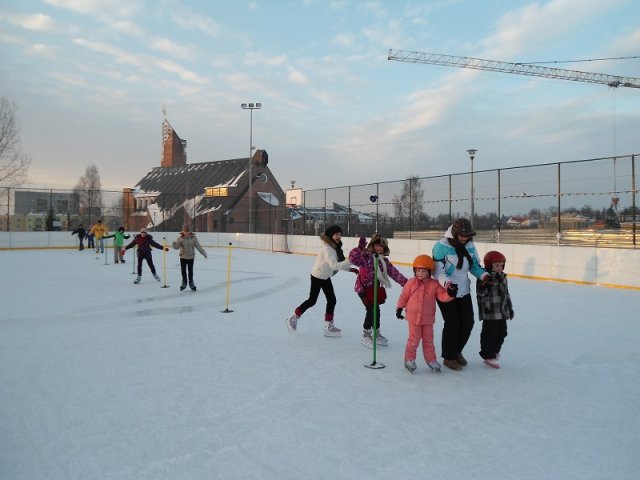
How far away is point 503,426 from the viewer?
3.54 m

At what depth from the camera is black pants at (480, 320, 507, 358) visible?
498 cm

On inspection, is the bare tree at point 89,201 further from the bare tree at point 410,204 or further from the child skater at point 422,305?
the child skater at point 422,305

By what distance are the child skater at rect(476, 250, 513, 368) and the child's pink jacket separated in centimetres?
51

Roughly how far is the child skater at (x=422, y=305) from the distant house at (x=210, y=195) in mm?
34534

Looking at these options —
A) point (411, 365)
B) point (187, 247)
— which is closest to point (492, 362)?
point (411, 365)

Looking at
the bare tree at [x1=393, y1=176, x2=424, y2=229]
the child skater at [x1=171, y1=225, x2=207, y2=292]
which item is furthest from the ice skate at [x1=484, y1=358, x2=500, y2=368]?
the bare tree at [x1=393, y1=176, x2=424, y2=229]

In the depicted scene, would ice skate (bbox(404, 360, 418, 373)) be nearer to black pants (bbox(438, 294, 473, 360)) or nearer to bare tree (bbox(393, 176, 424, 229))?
black pants (bbox(438, 294, 473, 360))

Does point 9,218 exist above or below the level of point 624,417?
above

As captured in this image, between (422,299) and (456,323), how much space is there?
51 centimetres

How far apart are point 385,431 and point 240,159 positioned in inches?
2050

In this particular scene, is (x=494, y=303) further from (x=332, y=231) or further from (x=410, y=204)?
(x=410, y=204)

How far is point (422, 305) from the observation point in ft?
15.5

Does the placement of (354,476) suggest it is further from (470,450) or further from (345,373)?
(345,373)

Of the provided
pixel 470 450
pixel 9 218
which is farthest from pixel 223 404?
pixel 9 218
